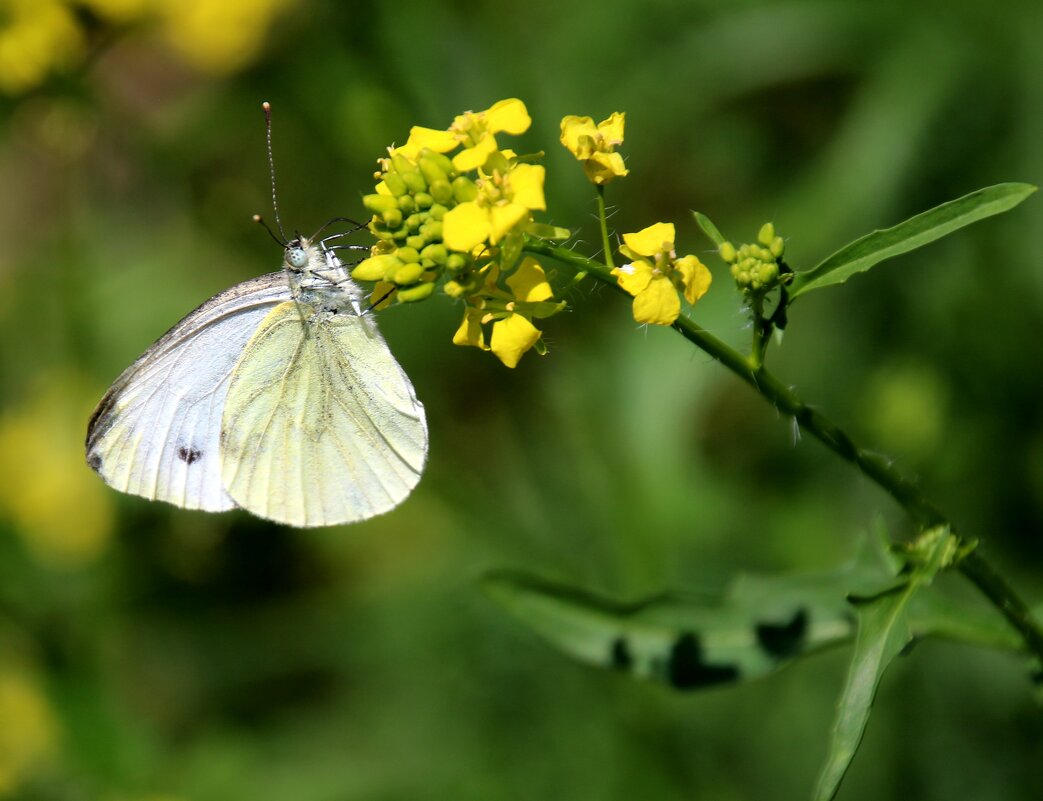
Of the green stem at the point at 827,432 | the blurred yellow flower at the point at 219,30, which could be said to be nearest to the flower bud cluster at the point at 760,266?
the green stem at the point at 827,432

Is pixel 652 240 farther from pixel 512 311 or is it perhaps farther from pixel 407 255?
pixel 407 255

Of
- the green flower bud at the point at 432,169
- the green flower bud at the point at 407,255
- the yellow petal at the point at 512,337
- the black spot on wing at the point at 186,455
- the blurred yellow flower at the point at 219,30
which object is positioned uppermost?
the blurred yellow flower at the point at 219,30

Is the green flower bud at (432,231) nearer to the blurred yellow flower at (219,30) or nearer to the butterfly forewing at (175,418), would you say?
the butterfly forewing at (175,418)

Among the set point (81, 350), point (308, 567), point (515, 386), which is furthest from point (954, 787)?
point (81, 350)

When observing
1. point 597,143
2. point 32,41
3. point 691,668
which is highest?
point 32,41

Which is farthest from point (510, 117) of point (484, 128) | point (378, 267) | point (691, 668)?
point (691, 668)

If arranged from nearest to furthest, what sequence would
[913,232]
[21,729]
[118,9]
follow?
[913,232] < [118,9] < [21,729]

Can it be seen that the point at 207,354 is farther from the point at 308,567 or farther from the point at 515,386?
the point at 308,567
